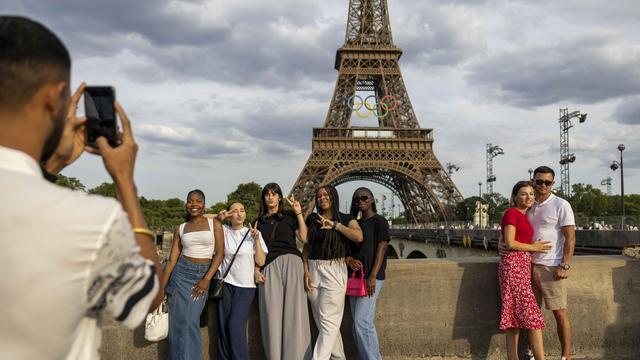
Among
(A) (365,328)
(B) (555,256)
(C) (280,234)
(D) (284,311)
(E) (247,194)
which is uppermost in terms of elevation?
(E) (247,194)

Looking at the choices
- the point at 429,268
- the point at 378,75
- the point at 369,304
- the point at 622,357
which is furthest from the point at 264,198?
the point at 378,75

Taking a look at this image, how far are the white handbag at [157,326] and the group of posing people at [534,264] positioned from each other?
3.16 m

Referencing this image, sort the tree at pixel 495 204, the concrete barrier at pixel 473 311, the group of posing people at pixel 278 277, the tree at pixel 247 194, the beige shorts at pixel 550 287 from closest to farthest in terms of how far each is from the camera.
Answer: the group of posing people at pixel 278 277, the beige shorts at pixel 550 287, the concrete barrier at pixel 473 311, the tree at pixel 495 204, the tree at pixel 247 194

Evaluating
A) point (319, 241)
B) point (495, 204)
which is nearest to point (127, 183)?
point (319, 241)

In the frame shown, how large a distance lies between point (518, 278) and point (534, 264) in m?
0.27

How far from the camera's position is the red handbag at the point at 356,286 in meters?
5.46

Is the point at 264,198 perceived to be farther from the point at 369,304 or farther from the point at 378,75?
the point at 378,75

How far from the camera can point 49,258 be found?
51.4 inches

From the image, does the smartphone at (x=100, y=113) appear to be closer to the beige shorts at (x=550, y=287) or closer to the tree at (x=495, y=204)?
the beige shorts at (x=550, y=287)

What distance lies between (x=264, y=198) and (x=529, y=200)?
105 inches

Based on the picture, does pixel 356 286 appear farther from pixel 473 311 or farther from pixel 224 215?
pixel 473 311

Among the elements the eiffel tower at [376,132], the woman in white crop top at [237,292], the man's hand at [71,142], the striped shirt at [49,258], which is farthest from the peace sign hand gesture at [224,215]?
the eiffel tower at [376,132]

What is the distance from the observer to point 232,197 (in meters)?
95.9

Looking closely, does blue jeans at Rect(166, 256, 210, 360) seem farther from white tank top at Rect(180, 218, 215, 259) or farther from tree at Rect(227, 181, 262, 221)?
tree at Rect(227, 181, 262, 221)
